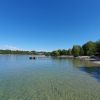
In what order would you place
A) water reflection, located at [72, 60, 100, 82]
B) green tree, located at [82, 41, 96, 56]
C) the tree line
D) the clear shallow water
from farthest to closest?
green tree, located at [82, 41, 96, 56] → the tree line → water reflection, located at [72, 60, 100, 82] → the clear shallow water

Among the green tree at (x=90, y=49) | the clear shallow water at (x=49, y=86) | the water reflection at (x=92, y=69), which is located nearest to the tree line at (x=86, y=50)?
the green tree at (x=90, y=49)

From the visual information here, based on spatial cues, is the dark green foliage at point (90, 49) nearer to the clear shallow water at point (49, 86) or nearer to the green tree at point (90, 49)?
the green tree at point (90, 49)

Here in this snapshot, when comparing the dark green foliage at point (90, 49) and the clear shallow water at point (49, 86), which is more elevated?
the dark green foliage at point (90, 49)

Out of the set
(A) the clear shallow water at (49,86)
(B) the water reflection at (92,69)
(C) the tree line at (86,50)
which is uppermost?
(C) the tree line at (86,50)

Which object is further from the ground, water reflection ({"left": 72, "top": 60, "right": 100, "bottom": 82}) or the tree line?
the tree line

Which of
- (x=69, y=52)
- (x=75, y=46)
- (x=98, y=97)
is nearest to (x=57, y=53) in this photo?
(x=69, y=52)

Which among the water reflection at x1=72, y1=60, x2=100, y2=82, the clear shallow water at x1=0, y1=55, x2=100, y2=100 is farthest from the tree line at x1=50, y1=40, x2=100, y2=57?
the clear shallow water at x1=0, y1=55, x2=100, y2=100

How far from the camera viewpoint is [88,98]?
408 inches

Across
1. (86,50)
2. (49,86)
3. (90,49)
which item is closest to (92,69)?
(49,86)

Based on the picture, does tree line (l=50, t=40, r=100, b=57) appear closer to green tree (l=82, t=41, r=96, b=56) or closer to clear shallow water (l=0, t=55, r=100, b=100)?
green tree (l=82, t=41, r=96, b=56)

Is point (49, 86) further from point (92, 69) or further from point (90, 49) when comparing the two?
point (90, 49)

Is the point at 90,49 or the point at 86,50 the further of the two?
the point at 86,50

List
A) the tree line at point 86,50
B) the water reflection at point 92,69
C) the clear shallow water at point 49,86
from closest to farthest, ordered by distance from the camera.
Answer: the clear shallow water at point 49,86 → the water reflection at point 92,69 → the tree line at point 86,50

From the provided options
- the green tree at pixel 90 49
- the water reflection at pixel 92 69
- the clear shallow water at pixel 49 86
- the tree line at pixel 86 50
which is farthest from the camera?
the green tree at pixel 90 49
